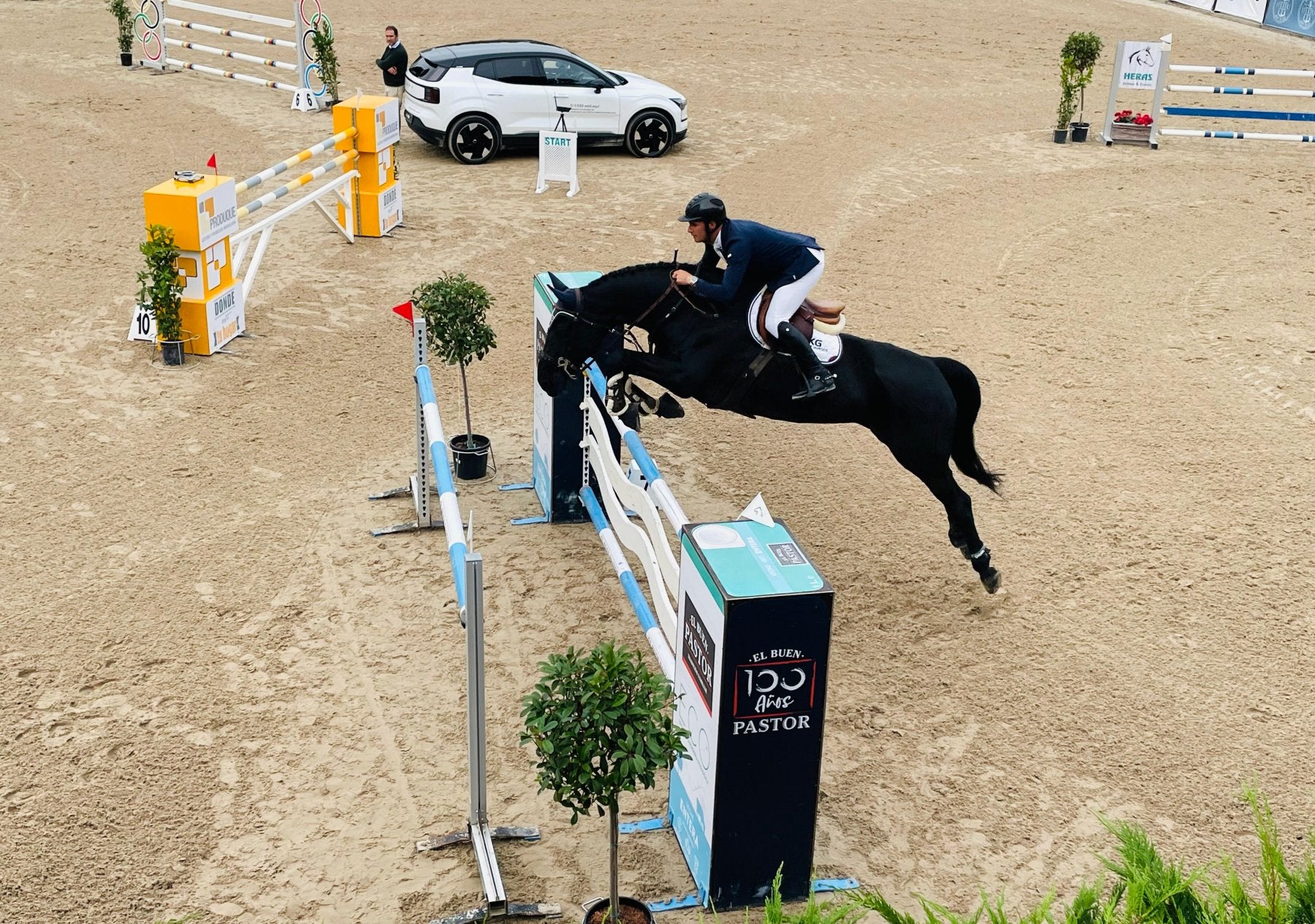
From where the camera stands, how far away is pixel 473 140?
15.7m

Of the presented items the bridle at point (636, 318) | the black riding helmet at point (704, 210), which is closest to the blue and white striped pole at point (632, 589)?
the bridle at point (636, 318)

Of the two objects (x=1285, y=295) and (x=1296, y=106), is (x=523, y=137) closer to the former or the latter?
(x=1285, y=295)

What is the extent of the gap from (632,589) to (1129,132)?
573 inches

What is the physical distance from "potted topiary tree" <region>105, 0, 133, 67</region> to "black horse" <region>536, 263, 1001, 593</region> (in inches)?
598

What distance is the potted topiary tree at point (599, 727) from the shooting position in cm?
420

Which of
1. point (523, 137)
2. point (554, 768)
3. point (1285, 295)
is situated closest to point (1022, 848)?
point (554, 768)

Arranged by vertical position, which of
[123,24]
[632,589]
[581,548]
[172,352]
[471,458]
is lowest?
[581,548]

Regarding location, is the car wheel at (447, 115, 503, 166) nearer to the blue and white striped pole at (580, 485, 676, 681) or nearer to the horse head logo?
the horse head logo

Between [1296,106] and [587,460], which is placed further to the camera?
[1296,106]

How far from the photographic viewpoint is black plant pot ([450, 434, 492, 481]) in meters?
8.35

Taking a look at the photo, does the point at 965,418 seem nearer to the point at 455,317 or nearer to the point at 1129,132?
the point at 455,317

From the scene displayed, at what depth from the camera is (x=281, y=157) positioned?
15.2m

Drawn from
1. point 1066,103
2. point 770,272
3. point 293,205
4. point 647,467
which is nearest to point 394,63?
point 293,205

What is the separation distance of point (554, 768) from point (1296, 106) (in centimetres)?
2016
